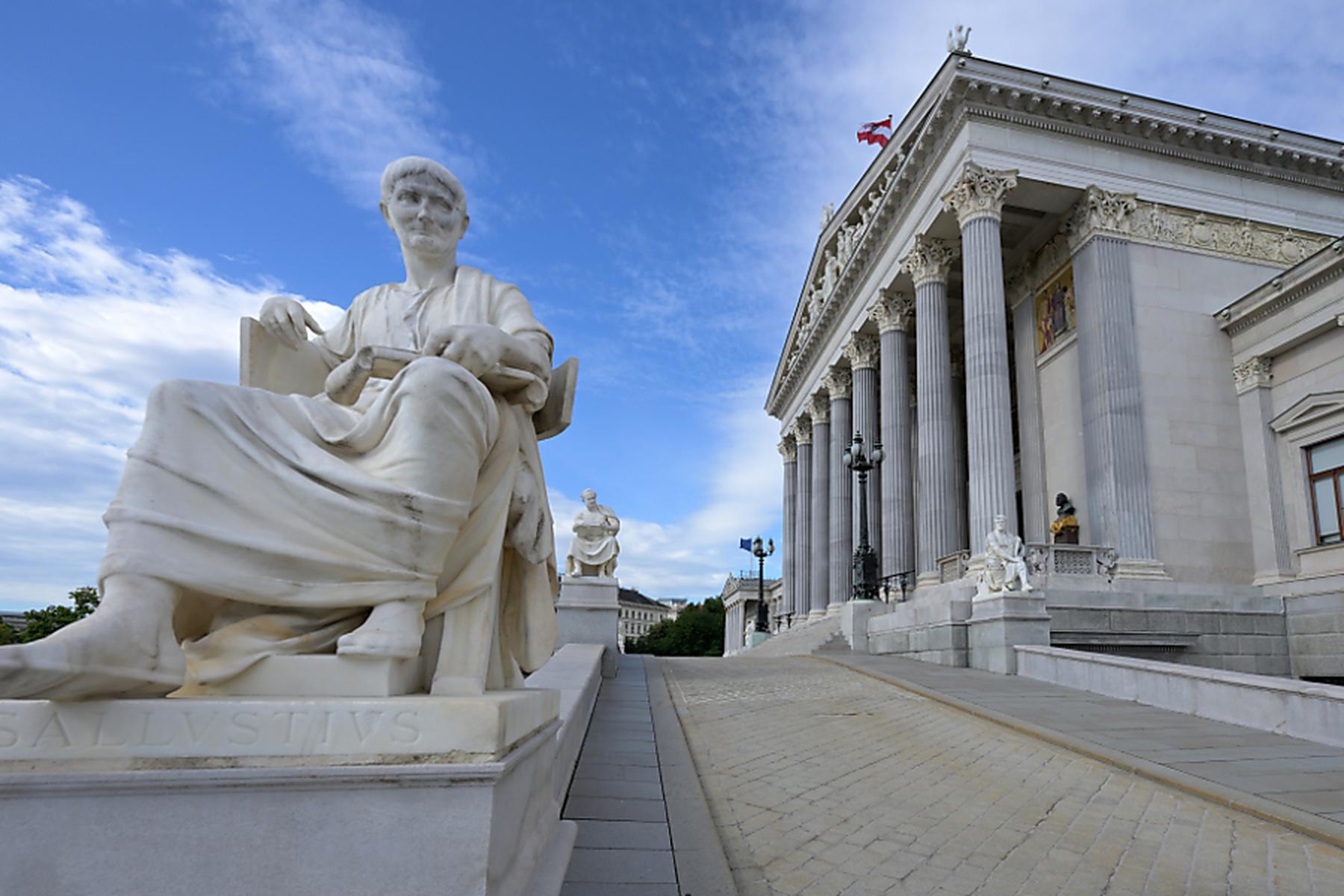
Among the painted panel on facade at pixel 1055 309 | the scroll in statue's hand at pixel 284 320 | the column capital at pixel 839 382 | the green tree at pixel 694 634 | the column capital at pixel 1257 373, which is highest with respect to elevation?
the column capital at pixel 839 382

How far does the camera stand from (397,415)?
7.93 feet

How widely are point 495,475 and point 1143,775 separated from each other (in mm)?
5909

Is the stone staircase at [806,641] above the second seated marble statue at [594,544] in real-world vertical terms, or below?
below

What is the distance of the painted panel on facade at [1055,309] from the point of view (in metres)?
23.7

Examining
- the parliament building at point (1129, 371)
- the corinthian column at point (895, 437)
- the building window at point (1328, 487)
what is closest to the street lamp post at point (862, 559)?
the parliament building at point (1129, 371)

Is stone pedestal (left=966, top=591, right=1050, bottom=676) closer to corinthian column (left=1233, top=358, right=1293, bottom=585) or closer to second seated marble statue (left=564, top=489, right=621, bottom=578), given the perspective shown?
second seated marble statue (left=564, top=489, right=621, bottom=578)

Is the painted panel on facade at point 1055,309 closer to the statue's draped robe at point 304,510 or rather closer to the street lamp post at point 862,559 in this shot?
the street lamp post at point 862,559

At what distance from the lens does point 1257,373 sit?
21.2 m

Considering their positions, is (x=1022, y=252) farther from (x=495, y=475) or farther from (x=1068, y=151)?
(x=495, y=475)

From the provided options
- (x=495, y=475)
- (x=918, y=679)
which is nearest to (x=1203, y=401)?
(x=918, y=679)

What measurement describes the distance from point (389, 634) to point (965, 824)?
4099mm

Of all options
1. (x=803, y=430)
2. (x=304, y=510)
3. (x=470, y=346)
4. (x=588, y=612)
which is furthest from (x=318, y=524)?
(x=803, y=430)

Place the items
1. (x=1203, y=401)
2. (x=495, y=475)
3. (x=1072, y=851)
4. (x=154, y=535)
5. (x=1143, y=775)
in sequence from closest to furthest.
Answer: (x=154, y=535)
(x=495, y=475)
(x=1072, y=851)
(x=1143, y=775)
(x=1203, y=401)

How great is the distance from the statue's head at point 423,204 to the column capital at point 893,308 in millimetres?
26904
